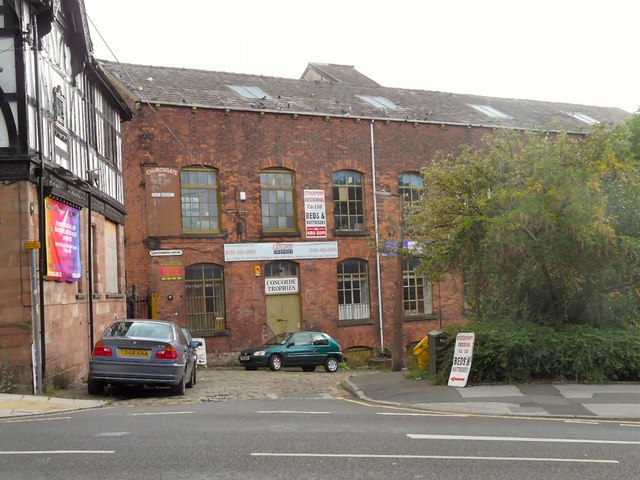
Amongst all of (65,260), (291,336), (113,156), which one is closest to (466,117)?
(291,336)

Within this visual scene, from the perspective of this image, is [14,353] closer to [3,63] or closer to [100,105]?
[3,63]

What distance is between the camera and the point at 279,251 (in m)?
30.5

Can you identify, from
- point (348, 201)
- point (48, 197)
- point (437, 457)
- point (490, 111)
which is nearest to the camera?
point (437, 457)

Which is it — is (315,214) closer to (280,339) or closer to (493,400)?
(280,339)

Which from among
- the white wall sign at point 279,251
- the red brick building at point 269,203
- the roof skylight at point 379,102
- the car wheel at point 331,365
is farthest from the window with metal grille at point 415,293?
the car wheel at point 331,365

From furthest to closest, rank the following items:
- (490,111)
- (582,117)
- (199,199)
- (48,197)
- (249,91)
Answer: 1. (582,117)
2. (490,111)
3. (249,91)
4. (199,199)
5. (48,197)

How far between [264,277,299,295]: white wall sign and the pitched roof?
259 inches

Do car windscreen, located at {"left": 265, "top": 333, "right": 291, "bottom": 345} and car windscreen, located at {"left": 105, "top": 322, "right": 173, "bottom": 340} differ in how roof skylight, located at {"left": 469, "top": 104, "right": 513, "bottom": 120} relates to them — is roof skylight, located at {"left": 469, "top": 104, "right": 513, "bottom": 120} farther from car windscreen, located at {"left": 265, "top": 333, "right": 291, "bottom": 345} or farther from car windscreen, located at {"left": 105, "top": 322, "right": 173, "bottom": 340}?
car windscreen, located at {"left": 105, "top": 322, "right": 173, "bottom": 340}

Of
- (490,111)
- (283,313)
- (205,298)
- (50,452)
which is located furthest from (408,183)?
(50,452)

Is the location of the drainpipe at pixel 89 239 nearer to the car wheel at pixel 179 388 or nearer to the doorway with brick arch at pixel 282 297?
the car wheel at pixel 179 388

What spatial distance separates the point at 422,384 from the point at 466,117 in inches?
861

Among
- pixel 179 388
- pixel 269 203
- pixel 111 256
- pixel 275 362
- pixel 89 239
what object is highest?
pixel 269 203

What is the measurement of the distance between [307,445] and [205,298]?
69.6ft

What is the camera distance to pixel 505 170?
17.5 metres
